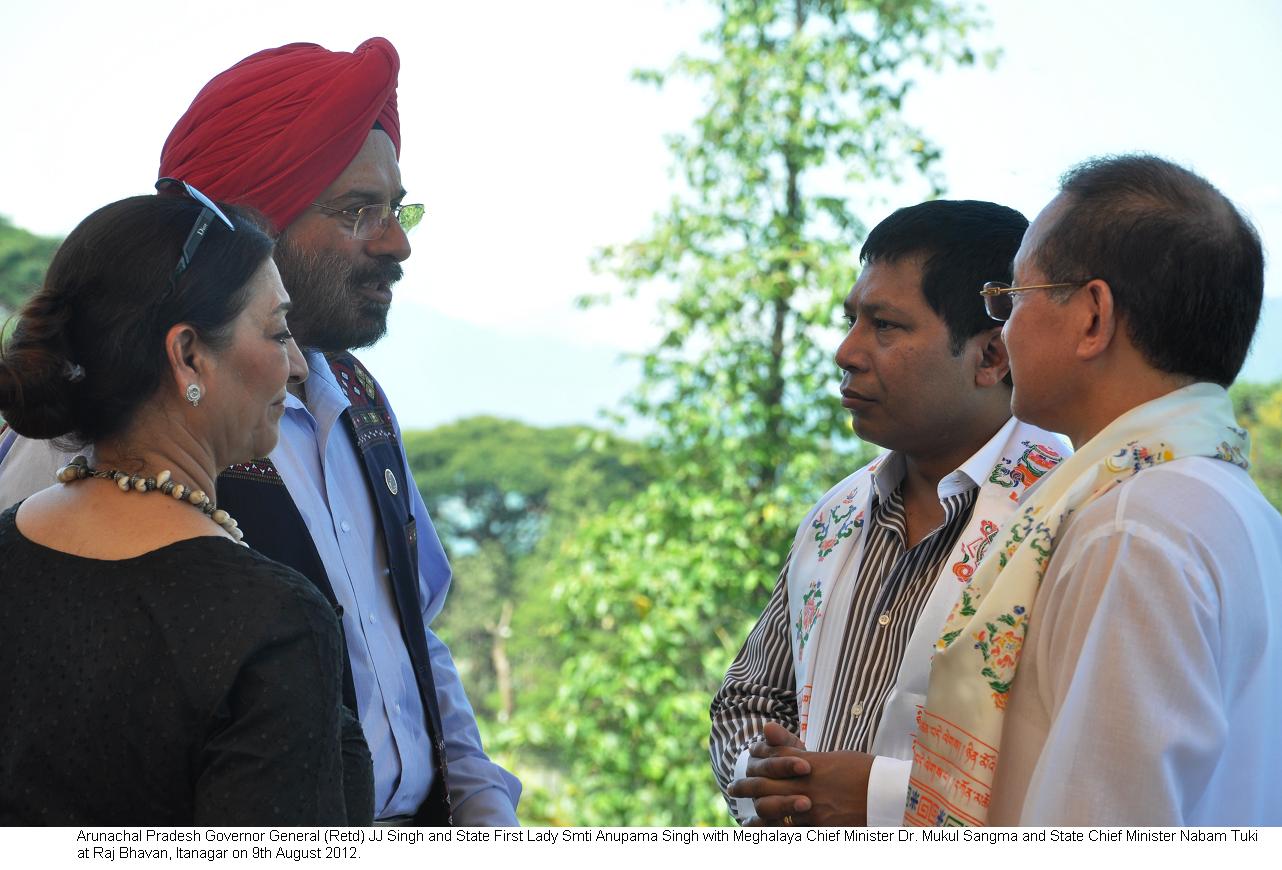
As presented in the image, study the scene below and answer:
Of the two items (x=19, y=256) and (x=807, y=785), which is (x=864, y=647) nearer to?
(x=807, y=785)

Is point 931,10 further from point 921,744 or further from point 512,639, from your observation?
point 512,639

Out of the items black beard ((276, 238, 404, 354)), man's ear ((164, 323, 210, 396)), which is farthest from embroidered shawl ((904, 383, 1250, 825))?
black beard ((276, 238, 404, 354))

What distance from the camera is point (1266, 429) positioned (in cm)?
574

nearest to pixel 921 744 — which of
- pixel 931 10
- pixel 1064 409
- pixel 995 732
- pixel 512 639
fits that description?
pixel 995 732

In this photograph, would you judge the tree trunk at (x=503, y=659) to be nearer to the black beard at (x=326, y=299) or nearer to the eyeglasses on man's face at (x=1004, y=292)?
the black beard at (x=326, y=299)

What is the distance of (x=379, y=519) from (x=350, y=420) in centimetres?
18

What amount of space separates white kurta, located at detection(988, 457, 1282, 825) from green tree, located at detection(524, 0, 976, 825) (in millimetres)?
2894

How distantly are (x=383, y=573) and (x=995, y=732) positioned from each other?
105 cm

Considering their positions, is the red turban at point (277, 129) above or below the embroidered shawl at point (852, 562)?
above

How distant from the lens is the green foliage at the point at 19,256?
6.03 metres

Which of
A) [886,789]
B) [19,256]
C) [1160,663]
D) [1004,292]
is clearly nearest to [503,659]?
[19,256]

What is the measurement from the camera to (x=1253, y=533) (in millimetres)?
1260

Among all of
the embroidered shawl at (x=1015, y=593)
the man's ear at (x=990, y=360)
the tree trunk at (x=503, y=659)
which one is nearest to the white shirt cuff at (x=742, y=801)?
the embroidered shawl at (x=1015, y=593)

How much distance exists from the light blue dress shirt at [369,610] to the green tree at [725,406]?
2203 mm
